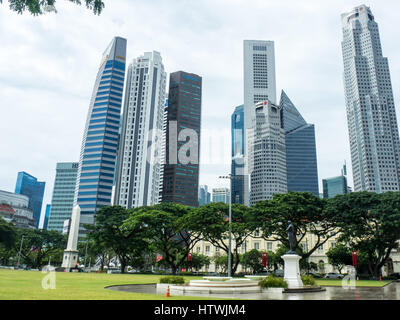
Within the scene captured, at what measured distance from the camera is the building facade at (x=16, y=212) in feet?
516

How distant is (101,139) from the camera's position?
176 m

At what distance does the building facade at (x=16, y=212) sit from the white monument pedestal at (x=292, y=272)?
147 meters

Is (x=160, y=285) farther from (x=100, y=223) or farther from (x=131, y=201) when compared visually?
(x=131, y=201)

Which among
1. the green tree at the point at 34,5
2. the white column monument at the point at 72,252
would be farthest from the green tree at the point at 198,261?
the green tree at the point at 34,5

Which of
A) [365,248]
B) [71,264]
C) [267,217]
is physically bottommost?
[71,264]

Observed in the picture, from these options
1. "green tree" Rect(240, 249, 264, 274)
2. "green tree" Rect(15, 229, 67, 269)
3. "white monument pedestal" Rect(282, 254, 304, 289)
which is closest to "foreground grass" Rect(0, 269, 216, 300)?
"white monument pedestal" Rect(282, 254, 304, 289)

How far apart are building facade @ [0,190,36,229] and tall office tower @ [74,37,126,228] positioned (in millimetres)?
28341

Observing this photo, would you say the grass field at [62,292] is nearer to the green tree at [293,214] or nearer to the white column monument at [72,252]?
the green tree at [293,214]

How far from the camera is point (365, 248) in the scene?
5119 cm

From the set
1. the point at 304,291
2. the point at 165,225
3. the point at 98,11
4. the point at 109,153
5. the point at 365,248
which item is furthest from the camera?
the point at 109,153

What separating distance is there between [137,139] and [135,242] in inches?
5563

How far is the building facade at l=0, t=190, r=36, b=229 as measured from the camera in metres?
157

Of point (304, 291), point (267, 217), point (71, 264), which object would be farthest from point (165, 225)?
point (304, 291)

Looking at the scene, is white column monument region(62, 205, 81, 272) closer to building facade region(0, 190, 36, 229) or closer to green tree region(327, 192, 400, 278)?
green tree region(327, 192, 400, 278)
